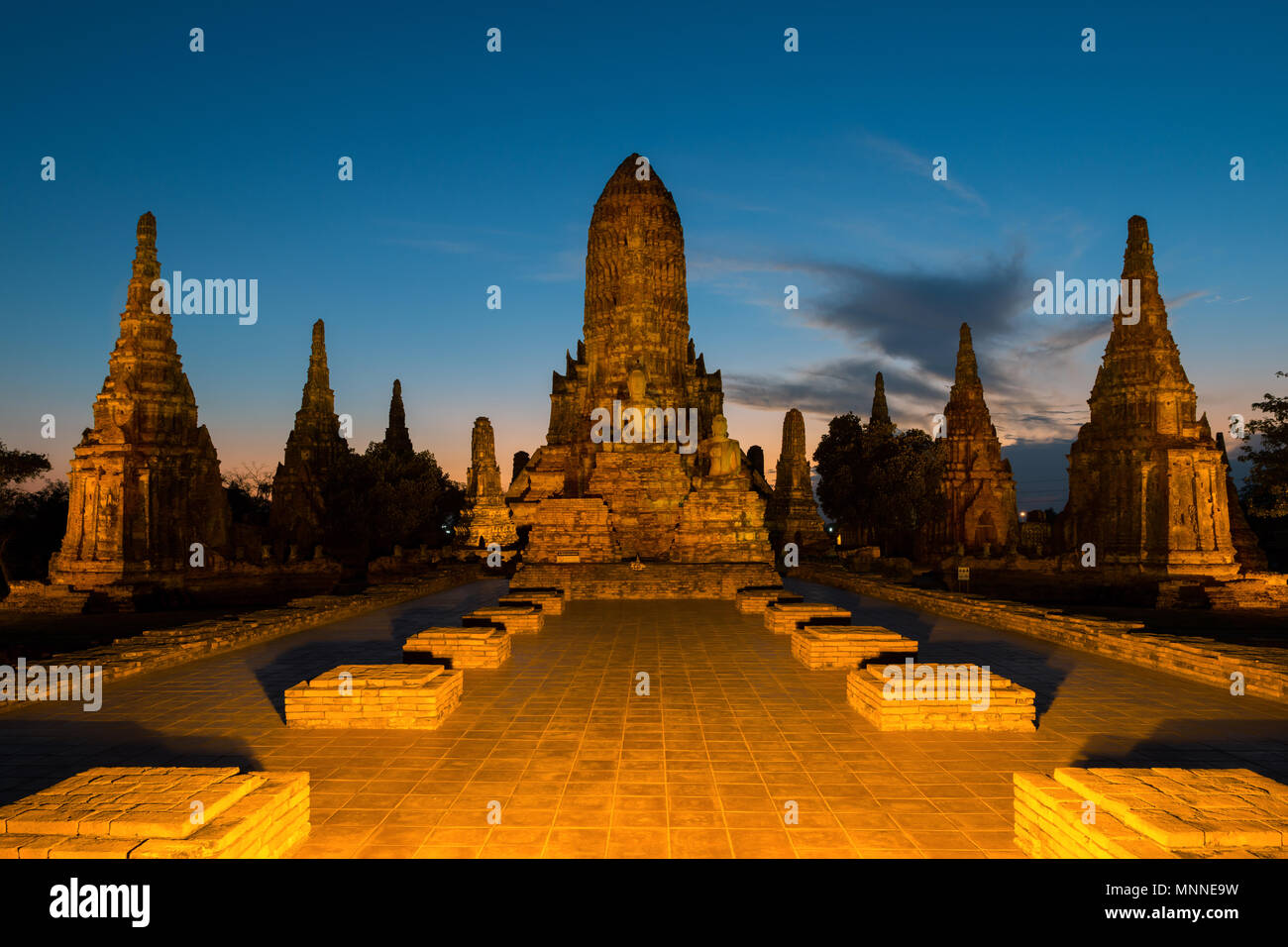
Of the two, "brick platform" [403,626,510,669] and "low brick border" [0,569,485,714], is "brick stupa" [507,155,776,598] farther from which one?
"brick platform" [403,626,510,669]

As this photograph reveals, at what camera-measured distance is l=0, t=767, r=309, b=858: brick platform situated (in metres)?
3.41

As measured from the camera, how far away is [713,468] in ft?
71.0

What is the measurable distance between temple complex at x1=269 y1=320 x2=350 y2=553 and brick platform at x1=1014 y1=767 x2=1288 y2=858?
37.6 meters

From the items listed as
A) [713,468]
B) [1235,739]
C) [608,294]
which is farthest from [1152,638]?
[608,294]

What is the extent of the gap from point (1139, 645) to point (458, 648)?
28.7 feet

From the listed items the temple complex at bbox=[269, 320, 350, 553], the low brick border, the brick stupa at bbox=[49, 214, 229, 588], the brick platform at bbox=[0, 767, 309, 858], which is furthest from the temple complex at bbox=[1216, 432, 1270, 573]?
the temple complex at bbox=[269, 320, 350, 553]

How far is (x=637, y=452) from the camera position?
905 inches

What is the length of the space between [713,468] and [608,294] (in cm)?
2670

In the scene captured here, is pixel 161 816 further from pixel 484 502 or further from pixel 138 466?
pixel 484 502

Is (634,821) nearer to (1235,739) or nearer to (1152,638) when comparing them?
(1235,739)

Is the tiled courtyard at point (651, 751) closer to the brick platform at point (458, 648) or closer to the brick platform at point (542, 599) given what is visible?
the brick platform at point (458, 648)

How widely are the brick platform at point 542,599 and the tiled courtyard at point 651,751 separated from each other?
3.86m
